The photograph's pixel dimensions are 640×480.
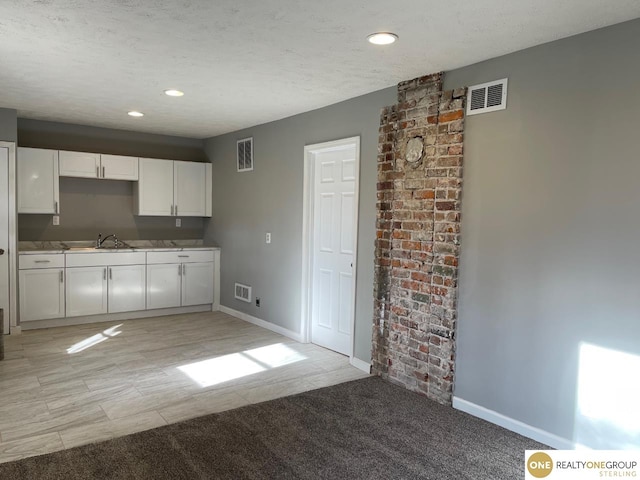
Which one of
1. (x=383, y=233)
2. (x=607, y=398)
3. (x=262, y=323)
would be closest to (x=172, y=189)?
(x=262, y=323)

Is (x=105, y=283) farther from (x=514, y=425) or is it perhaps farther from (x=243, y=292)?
(x=514, y=425)

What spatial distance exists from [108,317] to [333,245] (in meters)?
3.21

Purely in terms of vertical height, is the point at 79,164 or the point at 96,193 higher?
the point at 79,164

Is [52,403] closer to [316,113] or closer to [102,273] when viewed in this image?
[102,273]

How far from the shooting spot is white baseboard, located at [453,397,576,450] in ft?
9.14

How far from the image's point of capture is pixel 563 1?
7.40 feet

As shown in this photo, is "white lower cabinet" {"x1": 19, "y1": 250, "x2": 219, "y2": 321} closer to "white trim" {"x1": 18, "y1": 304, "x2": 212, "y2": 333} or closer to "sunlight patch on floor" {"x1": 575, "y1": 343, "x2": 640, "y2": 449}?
"white trim" {"x1": 18, "y1": 304, "x2": 212, "y2": 333}

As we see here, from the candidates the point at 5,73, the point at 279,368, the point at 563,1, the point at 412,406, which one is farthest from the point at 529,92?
the point at 5,73

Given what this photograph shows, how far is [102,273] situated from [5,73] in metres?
2.73

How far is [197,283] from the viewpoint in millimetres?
6480

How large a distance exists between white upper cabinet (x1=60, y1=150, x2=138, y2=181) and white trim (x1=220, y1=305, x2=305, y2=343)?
2.19 metres

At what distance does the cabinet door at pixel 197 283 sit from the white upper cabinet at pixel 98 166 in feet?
4.73

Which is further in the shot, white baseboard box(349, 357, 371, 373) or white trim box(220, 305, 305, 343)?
white trim box(220, 305, 305, 343)

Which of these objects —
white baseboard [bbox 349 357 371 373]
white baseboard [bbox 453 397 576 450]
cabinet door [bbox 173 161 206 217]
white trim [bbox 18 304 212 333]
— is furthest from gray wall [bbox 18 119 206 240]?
white baseboard [bbox 453 397 576 450]
